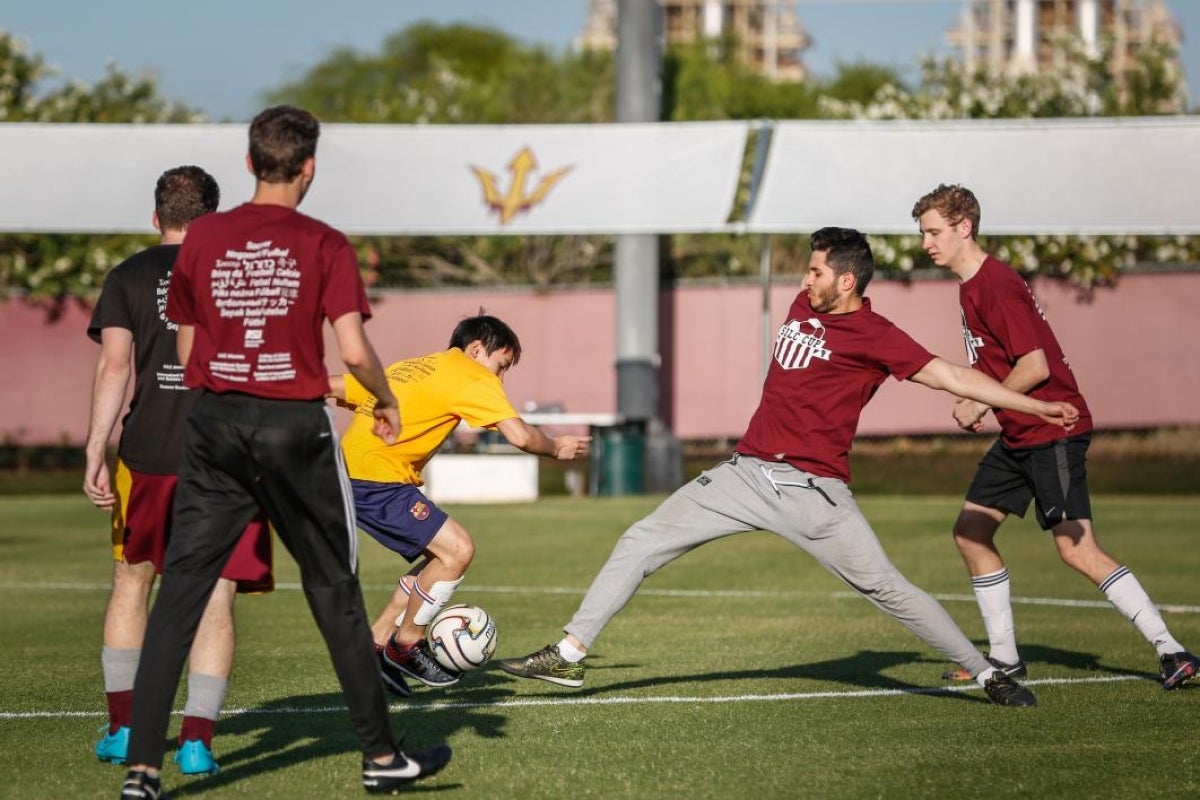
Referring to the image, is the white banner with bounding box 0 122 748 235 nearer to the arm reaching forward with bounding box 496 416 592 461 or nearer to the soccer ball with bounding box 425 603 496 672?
the soccer ball with bounding box 425 603 496 672

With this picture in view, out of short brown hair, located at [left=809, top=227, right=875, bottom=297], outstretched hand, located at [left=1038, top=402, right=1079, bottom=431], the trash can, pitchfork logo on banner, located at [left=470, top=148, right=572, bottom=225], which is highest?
pitchfork logo on banner, located at [left=470, top=148, right=572, bottom=225]

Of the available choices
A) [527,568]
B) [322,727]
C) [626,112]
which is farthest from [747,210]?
[322,727]

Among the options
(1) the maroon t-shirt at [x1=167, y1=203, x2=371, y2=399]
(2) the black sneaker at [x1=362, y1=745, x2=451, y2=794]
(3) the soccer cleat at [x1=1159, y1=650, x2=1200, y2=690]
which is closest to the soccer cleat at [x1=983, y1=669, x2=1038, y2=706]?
(3) the soccer cleat at [x1=1159, y1=650, x2=1200, y2=690]

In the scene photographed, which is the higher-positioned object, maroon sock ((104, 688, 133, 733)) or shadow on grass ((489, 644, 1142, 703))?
maroon sock ((104, 688, 133, 733))

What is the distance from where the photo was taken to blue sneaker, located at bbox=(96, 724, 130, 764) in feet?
21.0

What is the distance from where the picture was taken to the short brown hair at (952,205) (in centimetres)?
838

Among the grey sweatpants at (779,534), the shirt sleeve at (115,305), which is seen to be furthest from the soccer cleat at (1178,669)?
the shirt sleeve at (115,305)

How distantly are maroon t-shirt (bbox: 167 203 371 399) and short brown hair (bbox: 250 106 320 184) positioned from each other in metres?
0.12

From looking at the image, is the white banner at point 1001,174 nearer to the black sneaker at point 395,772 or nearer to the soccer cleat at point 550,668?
the soccer cleat at point 550,668

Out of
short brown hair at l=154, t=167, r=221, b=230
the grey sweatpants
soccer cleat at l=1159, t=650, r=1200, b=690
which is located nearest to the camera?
short brown hair at l=154, t=167, r=221, b=230

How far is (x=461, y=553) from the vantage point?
821cm

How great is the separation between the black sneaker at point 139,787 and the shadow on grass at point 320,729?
33 centimetres

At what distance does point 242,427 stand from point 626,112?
19460 millimetres

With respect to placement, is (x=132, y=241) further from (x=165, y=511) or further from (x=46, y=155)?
(x=165, y=511)
